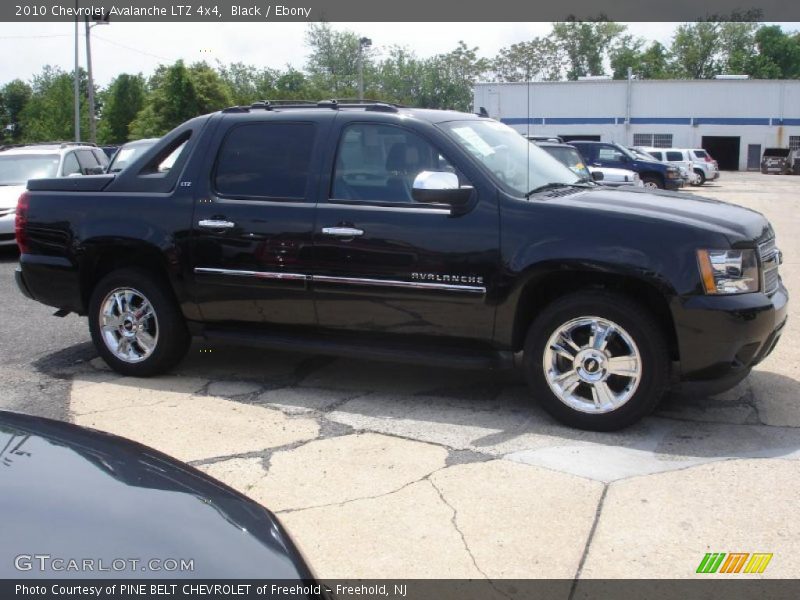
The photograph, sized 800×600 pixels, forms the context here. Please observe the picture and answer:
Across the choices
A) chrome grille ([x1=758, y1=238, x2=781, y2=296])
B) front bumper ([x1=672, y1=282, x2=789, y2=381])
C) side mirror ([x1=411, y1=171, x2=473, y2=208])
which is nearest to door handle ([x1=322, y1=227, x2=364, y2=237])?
side mirror ([x1=411, y1=171, x2=473, y2=208])

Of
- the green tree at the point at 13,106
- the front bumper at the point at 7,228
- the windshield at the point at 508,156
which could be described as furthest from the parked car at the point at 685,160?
the green tree at the point at 13,106

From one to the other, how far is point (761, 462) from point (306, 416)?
2522 mm

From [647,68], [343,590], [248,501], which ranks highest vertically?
[647,68]

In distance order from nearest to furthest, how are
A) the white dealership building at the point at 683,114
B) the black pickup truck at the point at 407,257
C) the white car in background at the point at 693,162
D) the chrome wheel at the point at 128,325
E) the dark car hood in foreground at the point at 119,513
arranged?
the dark car hood in foreground at the point at 119,513
the black pickup truck at the point at 407,257
the chrome wheel at the point at 128,325
the white car in background at the point at 693,162
the white dealership building at the point at 683,114

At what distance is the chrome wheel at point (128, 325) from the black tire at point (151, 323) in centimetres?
2

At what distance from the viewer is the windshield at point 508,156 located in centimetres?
527

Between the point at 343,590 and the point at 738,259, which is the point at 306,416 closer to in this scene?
the point at 343,590

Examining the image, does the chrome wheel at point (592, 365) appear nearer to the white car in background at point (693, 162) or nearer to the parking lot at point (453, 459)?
the parking lot at point (453, 459)

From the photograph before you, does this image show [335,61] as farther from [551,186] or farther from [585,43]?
[551,186]

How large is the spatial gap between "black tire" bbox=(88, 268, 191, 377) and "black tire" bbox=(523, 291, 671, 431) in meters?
2.49

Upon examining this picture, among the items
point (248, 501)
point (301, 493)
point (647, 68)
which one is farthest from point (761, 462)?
point (647, 68)

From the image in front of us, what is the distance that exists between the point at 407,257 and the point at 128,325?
2220 millimetres

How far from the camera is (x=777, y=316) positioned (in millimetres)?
4770

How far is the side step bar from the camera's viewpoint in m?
5.05
